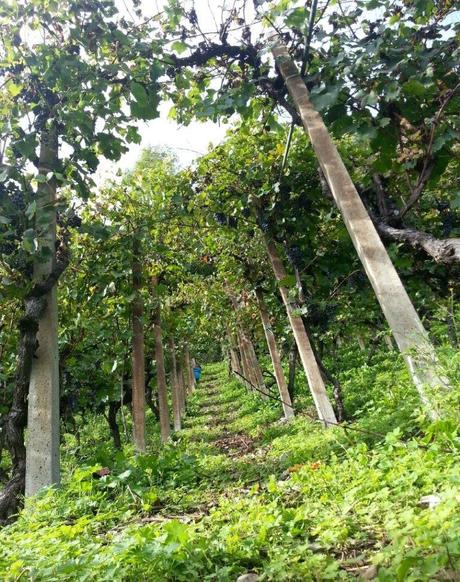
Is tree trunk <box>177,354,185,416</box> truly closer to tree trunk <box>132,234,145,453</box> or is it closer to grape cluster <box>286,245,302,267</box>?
tree trunk <box>132,234,145,453</box>

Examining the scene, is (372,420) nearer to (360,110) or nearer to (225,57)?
(360,110)

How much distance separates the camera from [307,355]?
24.9 feet

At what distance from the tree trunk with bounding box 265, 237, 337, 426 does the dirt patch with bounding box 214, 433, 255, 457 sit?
2328 millimetres

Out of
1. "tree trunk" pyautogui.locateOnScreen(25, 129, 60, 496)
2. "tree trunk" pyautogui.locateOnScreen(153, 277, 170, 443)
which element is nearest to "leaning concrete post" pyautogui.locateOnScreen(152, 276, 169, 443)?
"tree trunk" pyautogui.locateOnScreen(153, 277, 170, 443)

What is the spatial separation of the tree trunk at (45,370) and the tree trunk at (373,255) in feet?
9.52

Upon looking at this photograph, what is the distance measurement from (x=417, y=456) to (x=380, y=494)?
52cm

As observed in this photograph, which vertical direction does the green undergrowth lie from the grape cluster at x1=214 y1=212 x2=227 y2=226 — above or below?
below

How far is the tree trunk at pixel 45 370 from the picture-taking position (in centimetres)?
469

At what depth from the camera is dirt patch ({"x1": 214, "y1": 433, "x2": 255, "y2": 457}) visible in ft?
30.5

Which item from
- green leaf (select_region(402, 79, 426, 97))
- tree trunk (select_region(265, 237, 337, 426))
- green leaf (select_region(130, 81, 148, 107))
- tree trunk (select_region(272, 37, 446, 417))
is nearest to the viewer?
tree trunk (select_region(272, 37, 446, 417))

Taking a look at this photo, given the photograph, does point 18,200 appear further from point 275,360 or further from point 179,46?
point 275,360

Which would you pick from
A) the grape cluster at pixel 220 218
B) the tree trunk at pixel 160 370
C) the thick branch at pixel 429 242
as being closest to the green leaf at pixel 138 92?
the thick branch at pixel 429 242

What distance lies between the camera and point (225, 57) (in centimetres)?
550

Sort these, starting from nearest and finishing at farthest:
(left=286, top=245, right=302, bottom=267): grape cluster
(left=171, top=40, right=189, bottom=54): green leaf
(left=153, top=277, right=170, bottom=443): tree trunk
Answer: (left=171, top=40, right=189, bottom=54): green leaf
(left=286, top=245, right=302, bottom=267): grape cluster
(left=153, top=277, right=170, bottom=443): tree trunk
